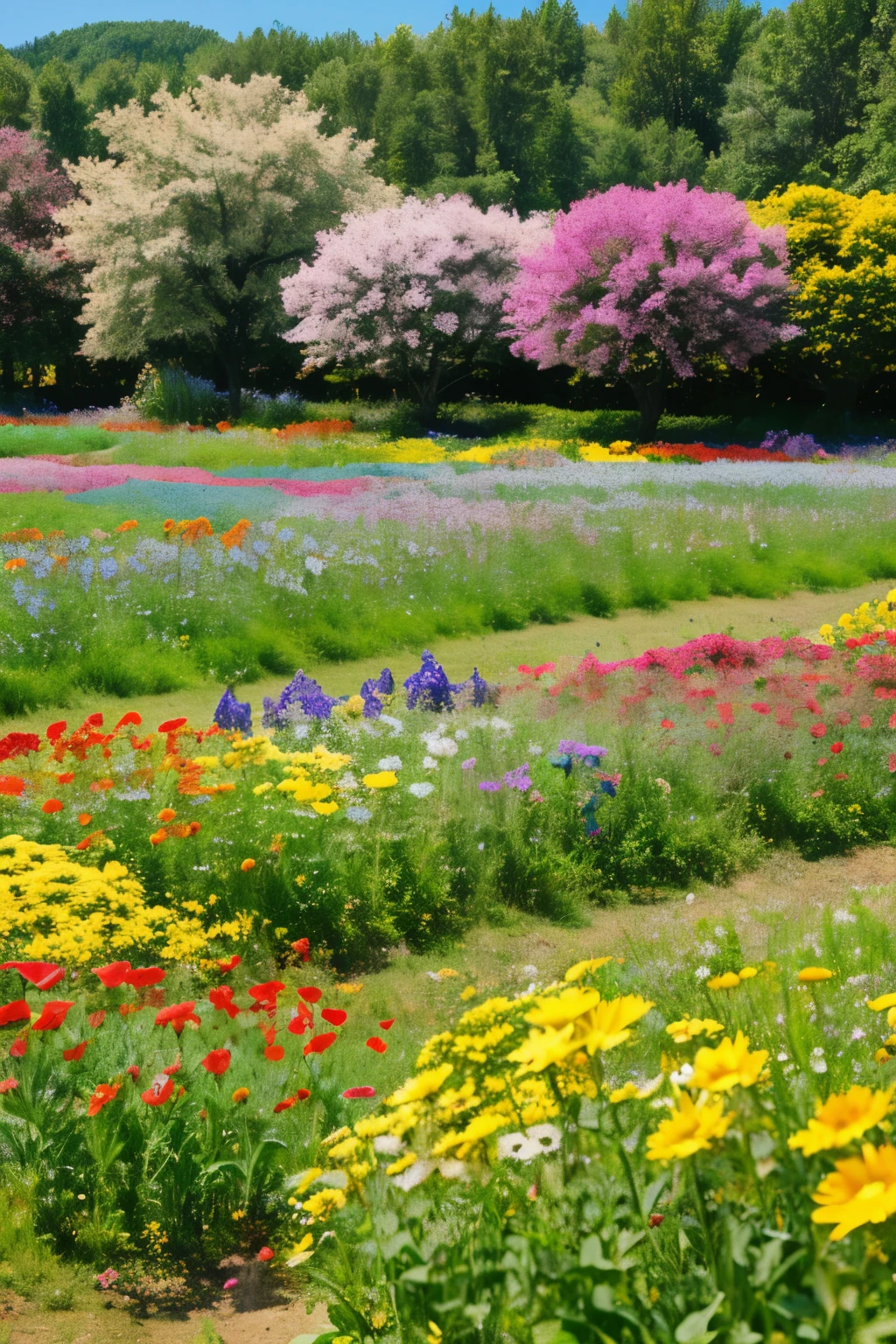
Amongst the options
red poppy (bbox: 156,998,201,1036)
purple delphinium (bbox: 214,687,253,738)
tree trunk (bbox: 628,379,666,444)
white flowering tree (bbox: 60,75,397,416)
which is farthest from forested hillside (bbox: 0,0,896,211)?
red poppy (bbox: 156,998,201,1036)

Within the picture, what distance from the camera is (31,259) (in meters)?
34.8

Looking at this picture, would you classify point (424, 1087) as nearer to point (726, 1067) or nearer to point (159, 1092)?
point (726, 1067)

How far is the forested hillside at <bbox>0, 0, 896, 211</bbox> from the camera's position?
1801 inches

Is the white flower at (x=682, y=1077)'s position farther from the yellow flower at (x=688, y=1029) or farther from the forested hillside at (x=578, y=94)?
the forested hillside at (x=578, y=94)

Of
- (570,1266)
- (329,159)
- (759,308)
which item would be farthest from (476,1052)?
(329,159)

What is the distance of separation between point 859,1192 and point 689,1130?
220mm

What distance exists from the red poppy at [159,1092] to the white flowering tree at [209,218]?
90.9 ft

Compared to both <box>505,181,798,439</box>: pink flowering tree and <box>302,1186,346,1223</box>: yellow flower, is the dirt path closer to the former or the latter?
<box>302,1186,346,1223</box>: yellow flower

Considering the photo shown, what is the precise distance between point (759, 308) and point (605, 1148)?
83.3ft

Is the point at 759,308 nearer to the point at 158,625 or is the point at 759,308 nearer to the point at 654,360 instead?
the point at 654,360

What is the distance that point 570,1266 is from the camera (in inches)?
56.7

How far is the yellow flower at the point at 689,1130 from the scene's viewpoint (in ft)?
4.22

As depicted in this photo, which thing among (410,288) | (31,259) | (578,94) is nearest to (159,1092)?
(410,288)

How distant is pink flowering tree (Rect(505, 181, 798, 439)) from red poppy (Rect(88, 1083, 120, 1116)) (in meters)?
22.1
